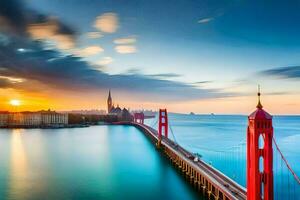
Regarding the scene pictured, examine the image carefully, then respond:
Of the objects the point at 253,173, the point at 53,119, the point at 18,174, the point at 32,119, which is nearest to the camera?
the point at 253,173

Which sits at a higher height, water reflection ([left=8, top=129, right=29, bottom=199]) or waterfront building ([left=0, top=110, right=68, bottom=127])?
waterfront building ([left=0, top=110, right=68, bottom=127])

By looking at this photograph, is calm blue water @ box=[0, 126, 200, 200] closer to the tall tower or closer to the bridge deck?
the bridge deck

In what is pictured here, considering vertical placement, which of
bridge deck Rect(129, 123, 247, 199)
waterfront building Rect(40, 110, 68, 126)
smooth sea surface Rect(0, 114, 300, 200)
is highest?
waterfront building Rect(40, 110, 68, 126)

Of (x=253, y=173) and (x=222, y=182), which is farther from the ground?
(x=253, y=173)

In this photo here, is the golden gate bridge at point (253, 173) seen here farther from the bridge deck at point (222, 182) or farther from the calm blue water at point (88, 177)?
the calm blue water at point (88, 177)

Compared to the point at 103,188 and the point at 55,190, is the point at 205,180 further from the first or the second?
the point at 55,190

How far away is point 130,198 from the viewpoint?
28.8 metres

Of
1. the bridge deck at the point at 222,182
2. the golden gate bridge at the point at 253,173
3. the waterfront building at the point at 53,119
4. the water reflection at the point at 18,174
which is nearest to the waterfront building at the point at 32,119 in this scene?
the waterfront building at the point at 53,119

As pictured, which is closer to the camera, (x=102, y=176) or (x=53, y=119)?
(x=102, y=176)

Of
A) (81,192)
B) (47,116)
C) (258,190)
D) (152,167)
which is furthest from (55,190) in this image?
(47,116)

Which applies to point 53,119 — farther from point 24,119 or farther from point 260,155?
point 260,155

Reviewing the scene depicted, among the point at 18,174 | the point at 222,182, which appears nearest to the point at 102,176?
the point at 18,174

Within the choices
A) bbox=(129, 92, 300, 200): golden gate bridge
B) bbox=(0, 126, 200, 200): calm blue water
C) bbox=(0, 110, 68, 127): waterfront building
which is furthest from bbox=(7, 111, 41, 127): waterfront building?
bbox=(129, 92, 300, 200): golden gate bridge

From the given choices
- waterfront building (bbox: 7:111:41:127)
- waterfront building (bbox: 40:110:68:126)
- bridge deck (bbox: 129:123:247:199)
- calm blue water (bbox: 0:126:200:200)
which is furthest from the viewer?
waterfront building (bbox: 40:110:68:126)
